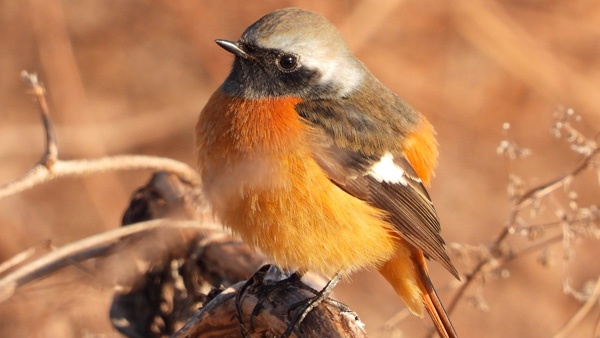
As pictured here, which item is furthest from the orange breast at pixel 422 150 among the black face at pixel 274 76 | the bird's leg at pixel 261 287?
the bird's leg at pixel 261 287

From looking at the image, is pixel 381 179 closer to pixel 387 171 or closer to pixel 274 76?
pixel 387 171

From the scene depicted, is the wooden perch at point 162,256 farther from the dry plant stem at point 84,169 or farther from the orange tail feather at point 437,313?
the orange tail feather at point 437,313

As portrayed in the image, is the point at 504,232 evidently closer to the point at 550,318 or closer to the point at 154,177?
the point at 154,177

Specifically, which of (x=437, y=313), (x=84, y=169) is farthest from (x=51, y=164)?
(x=437, y=313)

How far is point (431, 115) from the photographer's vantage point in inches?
324

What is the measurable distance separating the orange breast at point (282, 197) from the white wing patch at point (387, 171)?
0.17 metres

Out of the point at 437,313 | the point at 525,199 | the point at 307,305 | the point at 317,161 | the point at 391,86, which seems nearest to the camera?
the point at 307,305

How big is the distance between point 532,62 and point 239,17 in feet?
10.3

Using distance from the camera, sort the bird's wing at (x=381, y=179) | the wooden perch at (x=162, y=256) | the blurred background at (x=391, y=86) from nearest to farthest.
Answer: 1. the bird's wing at (x=381, y=179)
2. the wooden perch at (x=162, y=256)
3. the blurred background at (x=391, y=86)

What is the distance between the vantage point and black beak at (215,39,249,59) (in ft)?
11.2

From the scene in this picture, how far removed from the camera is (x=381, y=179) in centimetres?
340

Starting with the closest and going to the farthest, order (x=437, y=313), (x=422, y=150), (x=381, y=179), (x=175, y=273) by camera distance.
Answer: (x=381, y=179) → (x=437, y=313) → (x=422, y=150) → (x=175, y=273)

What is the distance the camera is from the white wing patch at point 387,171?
3402 mm

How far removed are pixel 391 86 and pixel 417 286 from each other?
192 inches
